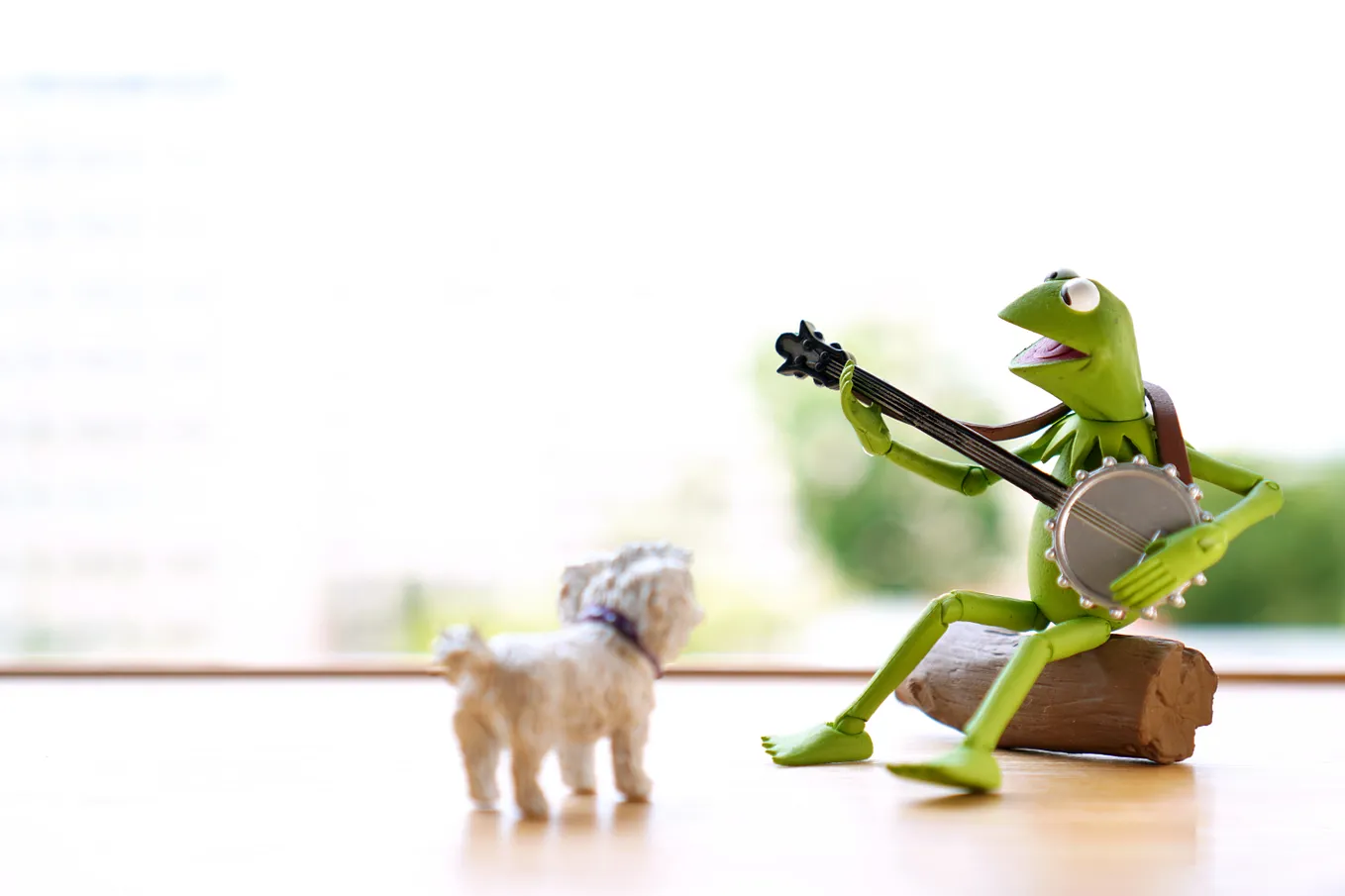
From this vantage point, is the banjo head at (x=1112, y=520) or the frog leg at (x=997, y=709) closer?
the frog leg at (x=997, y=709)

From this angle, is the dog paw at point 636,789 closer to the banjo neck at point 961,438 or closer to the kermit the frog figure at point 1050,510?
the kermit the frog figure at point 1050,510

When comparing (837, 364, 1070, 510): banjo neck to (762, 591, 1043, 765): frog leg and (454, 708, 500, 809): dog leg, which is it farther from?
(454, 708, 500, 809): dog leg

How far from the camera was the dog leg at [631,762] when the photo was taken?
1136mm

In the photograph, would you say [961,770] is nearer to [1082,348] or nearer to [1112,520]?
[1112,520]

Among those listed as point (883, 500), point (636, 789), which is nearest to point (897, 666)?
point (636, 789)

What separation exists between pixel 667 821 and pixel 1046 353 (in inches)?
26.6

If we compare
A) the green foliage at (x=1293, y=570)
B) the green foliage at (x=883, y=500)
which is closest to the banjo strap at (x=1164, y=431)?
the green foliage at (x=883, y=500)

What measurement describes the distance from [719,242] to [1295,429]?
206 cm

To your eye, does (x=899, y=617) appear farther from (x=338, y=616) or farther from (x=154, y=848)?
(x=154, y=848)

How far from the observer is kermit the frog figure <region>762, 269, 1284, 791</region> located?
120 cm

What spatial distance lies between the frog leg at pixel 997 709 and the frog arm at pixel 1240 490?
0.18 metres

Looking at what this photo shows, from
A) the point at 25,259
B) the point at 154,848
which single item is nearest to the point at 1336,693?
the point at 154,848

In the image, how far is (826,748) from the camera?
135 cm

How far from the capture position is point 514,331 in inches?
166
